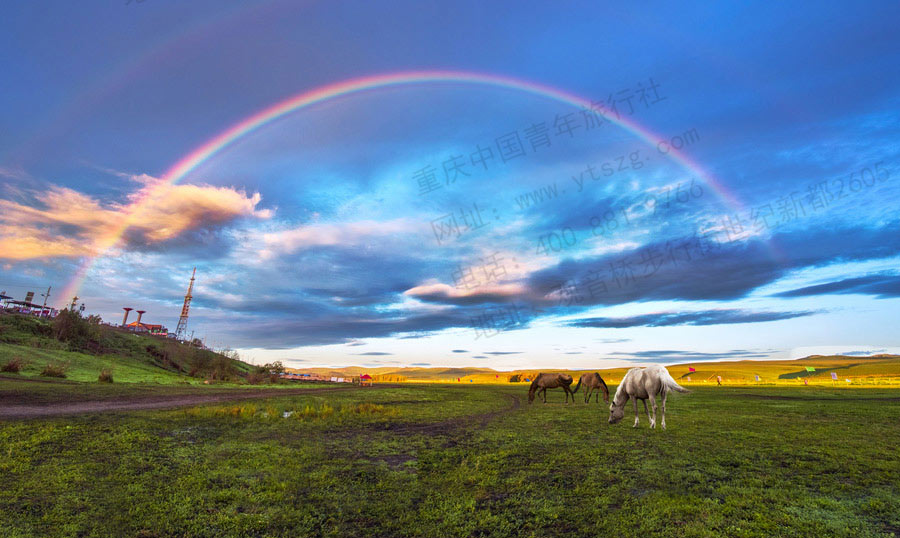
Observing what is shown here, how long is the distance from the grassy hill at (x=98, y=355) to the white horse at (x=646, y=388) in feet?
162

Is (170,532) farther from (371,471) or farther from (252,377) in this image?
(252,377)

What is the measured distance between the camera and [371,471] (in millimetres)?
10875

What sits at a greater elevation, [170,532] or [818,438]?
[818,438]

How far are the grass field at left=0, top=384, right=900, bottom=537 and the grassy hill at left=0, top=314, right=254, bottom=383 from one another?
39798 mm

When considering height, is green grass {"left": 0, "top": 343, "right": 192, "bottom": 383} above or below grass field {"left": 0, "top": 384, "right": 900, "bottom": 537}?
above

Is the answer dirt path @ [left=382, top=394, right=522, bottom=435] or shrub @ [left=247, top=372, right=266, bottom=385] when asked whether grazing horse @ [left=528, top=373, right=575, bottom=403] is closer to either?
dirt path @ [left=382, top=394, right=522, bottom=435]

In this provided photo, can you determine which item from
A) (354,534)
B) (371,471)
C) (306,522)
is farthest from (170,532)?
(371,471)

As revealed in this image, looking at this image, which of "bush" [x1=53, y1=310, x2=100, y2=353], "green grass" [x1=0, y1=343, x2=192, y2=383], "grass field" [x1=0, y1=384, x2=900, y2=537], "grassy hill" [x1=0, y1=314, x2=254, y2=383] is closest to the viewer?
"grass field" [x1=0, y1=384, x2=900, y2=537]

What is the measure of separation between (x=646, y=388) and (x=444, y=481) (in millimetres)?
11254

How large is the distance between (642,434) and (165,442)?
1791 cm

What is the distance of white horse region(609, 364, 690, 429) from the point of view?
54.9 feet

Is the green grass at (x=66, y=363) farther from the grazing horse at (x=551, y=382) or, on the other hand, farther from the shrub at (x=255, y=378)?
the grazing horse at (x=551, y=382)

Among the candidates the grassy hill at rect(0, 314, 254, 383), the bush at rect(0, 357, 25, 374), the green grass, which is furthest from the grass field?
the grassy hill at rect(0, 314, 254, 383)

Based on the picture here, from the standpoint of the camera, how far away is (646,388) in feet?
55.7
